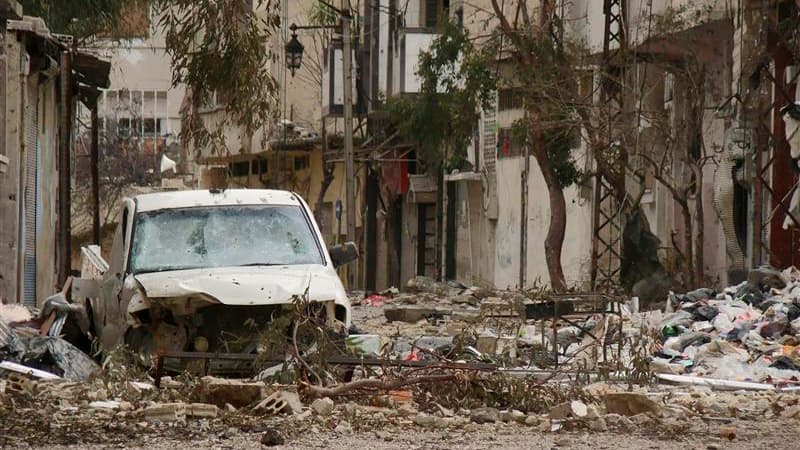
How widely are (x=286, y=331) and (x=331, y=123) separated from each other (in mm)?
40966

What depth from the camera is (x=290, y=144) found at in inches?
2088

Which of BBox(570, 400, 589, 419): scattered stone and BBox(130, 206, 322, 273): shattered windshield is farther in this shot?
BBox(130, 206, 322, 273): shattered windshield

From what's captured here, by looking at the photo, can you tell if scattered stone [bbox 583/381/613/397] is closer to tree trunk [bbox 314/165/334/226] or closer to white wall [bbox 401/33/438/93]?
white wall [bbox 401/33/438/93]

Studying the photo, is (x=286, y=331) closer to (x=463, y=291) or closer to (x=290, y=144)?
(x=463, y=291)

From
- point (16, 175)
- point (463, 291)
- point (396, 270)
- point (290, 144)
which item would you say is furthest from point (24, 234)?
point (290, 144)

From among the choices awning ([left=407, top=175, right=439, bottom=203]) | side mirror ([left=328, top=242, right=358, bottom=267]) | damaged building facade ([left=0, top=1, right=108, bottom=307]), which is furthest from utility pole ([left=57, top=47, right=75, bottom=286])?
awning ([left=407, top=175, right=439, bottom=203])

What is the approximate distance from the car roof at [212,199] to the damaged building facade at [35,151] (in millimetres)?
3670

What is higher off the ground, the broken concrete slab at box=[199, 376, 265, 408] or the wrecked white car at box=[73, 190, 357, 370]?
the wrecked white car at box=[73, 190, 357, 370]

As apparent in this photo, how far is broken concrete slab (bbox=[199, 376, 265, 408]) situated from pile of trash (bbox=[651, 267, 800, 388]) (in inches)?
169

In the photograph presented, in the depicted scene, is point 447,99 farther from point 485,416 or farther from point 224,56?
point 485,416

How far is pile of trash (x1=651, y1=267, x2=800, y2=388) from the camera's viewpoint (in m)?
14.6

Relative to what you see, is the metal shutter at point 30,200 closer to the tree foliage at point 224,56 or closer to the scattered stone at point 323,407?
the tree foliage at point 224,56

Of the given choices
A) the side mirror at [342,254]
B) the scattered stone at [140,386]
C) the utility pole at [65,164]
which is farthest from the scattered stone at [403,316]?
the scattered stone at [140,386]

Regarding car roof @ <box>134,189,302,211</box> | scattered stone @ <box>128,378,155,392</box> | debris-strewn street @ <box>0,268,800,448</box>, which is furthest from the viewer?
car roof @ <box>134,189,302,211</box>
